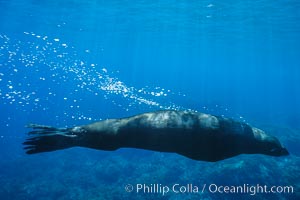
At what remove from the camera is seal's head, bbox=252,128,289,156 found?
5.06m

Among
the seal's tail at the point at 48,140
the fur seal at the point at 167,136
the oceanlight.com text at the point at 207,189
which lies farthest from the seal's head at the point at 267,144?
the oceanlight.com text at the point at 207,189

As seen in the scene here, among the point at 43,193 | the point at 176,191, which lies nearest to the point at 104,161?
the point at 43,193

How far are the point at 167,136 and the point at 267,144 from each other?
198 centimetres

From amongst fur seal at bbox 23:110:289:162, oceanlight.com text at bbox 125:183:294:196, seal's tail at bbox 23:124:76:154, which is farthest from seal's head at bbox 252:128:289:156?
oceanlight.com text at bbox 125:183:294:196

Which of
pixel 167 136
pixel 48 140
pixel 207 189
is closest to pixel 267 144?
pixel 167 136

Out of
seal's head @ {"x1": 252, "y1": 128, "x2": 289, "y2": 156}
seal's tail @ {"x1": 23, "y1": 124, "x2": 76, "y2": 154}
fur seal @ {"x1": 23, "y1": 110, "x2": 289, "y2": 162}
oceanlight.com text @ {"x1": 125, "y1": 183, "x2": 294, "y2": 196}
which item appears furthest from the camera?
oceanlight.com text @ {"x1": 125, "y1": 183, "x2": 294, "y2": 196}

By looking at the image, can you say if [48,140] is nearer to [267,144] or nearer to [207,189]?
[267,144]

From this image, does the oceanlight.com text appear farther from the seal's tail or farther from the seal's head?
the seal's tail

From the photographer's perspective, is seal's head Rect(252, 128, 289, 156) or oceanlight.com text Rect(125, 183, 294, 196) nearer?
seal's head Rect(252, 128, 289, 156)

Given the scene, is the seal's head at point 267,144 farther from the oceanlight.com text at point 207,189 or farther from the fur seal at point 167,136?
the oceanlight.com text at point 207,189

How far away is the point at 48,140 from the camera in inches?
186

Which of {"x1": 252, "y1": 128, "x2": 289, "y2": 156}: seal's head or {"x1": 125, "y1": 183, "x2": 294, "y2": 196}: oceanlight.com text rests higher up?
{"x1": 252, "y1": 128, "x2": 289, "y2": 156}: seal's head

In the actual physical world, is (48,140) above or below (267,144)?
above

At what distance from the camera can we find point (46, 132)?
4895mm
